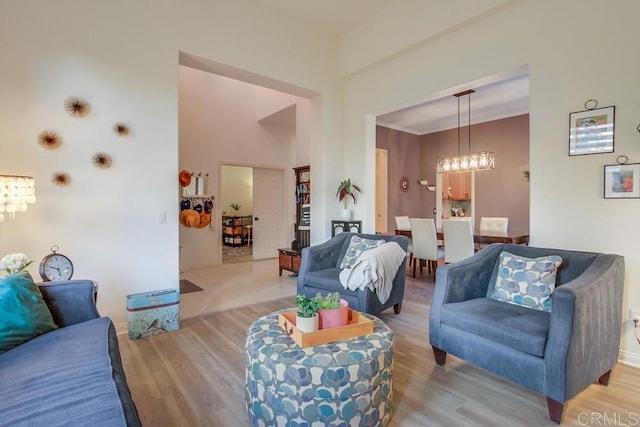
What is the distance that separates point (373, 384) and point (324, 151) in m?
3.61

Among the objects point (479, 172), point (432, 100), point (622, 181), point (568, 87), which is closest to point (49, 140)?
point (432, 100)

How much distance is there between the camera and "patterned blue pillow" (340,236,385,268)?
3.41 metres

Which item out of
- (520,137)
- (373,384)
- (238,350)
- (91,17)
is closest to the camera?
(373,384)

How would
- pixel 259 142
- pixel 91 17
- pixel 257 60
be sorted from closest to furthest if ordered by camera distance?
pixel 91 17 → pixel 257 60 → pixel 259 142

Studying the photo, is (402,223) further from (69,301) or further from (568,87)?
(69,301)

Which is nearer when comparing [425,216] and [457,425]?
[457,425]

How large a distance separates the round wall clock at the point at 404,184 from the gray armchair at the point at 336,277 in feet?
12.8

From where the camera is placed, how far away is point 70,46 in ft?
9.37

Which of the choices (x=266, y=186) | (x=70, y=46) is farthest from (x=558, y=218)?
(x=266, y=186)

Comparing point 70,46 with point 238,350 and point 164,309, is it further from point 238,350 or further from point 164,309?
point 238,350

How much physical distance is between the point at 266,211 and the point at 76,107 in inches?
179

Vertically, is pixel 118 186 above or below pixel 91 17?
below

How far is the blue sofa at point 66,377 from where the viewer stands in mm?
1133

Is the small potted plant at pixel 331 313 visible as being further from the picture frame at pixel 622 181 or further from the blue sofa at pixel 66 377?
the picture frame at pixel 622 181
